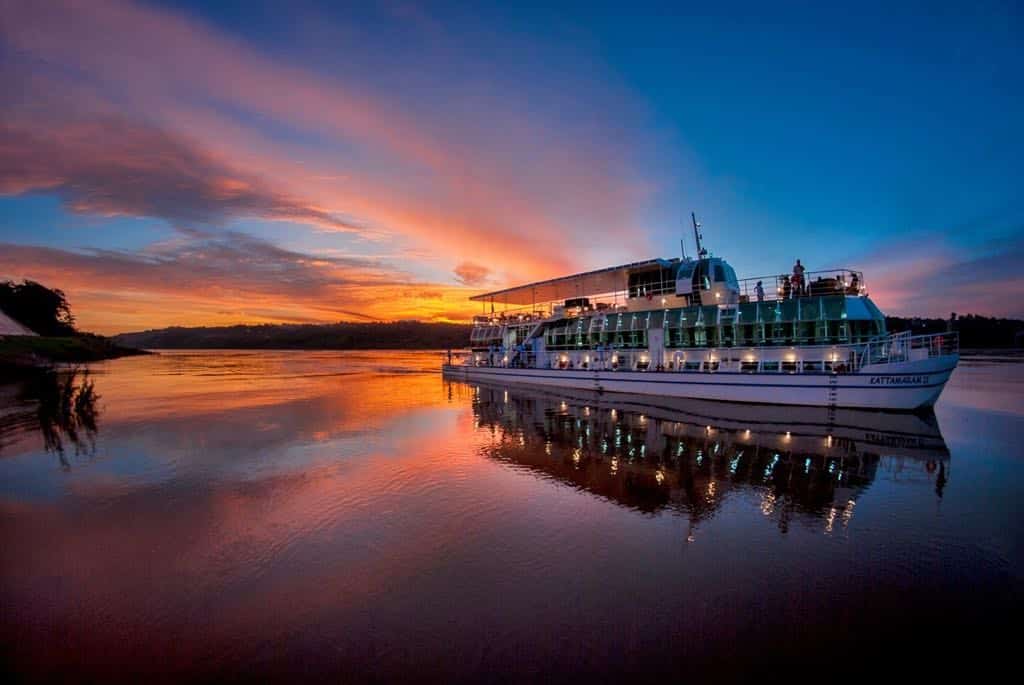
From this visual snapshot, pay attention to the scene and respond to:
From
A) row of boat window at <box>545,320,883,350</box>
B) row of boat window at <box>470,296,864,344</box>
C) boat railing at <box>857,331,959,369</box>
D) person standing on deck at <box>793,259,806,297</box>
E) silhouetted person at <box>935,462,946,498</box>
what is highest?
person standing on deck at <box>793,259,806,297</box>

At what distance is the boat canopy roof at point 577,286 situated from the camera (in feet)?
123

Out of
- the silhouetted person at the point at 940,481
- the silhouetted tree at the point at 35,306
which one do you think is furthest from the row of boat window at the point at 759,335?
the silhouetted tree at the point at 35,306

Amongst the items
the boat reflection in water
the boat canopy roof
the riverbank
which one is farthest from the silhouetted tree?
the boat reflection in water

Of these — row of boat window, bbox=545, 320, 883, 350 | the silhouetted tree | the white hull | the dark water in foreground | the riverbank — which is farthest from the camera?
the silhouetted tree

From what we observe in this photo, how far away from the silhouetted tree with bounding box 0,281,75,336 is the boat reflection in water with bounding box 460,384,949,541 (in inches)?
4222

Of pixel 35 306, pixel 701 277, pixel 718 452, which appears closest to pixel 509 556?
pixel 718 452

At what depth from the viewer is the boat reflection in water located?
41.0 feet

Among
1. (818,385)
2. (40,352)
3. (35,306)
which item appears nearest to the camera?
(818,385)

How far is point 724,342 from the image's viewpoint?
105ft

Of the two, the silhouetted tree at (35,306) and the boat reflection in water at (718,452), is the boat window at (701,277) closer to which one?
the boat reflection in water at (718,452)

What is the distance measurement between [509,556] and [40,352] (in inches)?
3412

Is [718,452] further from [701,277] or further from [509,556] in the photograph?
[701,277]

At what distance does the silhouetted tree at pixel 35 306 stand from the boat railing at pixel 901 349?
407ft

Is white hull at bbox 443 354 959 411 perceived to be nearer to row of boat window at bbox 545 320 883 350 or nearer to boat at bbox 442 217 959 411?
boat at bbox 442 217 959 411
